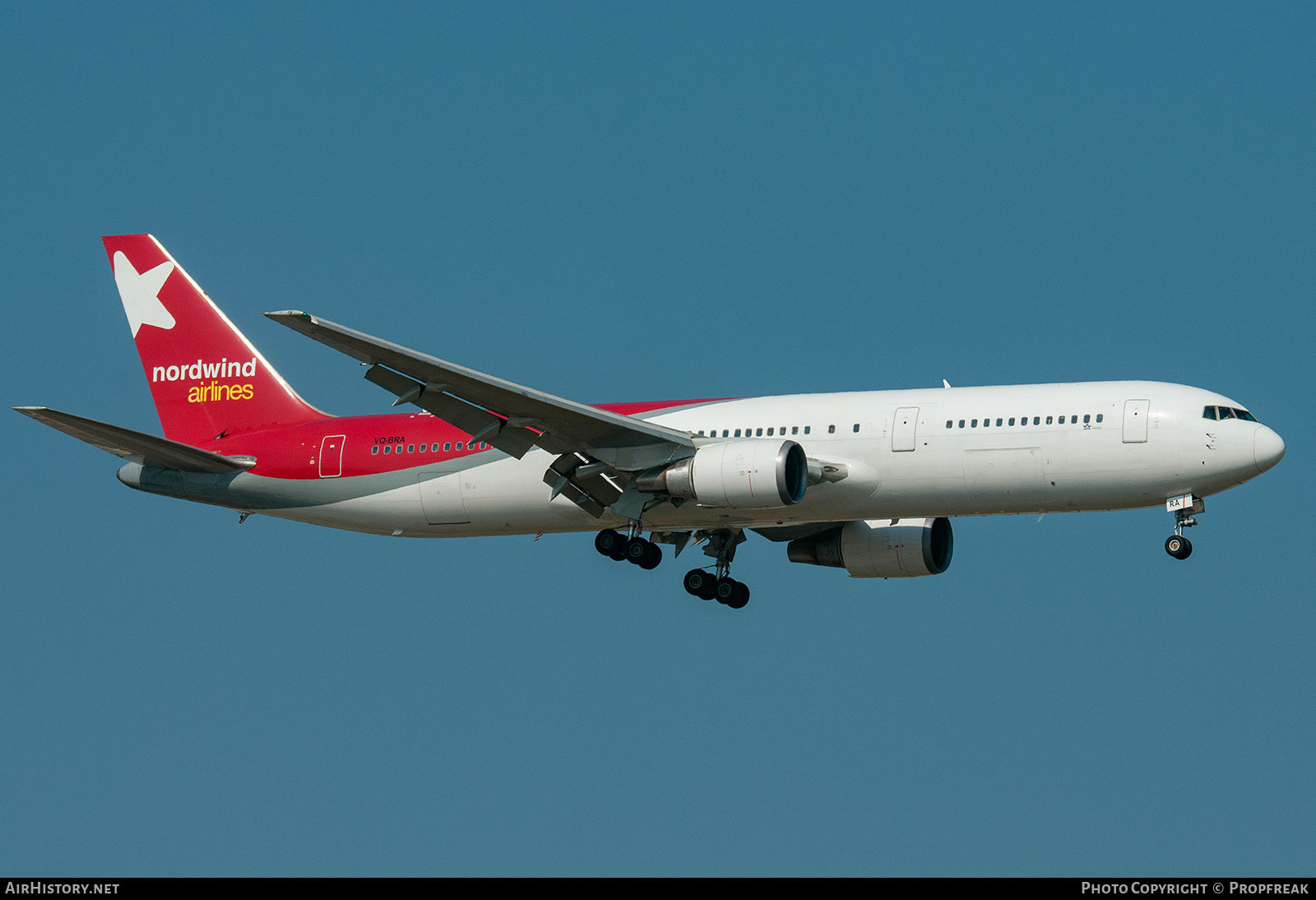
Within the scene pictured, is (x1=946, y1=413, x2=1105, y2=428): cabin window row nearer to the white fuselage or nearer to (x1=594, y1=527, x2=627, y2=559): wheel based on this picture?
the white fuselage

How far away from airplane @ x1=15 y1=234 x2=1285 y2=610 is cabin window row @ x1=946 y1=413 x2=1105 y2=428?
4 centimetres

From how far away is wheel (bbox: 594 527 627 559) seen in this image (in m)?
42.0

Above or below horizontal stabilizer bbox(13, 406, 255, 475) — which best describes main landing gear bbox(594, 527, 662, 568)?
below

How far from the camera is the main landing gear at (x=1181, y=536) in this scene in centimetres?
3700

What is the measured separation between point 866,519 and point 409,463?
37.0 feet

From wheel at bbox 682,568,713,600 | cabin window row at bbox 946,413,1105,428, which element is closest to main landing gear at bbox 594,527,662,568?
wheel at bbox 682,568,713,600

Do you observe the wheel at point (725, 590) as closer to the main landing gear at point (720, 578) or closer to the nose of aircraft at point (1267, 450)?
the main landing gear at point (720, 578)

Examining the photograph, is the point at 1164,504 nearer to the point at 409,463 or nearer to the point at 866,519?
the point at 866,519

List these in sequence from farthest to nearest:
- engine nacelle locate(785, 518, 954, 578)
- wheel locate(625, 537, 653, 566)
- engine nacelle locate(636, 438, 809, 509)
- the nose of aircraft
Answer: engine nacelle locate(785, 518, 954, 578) < wheel locate(625, 537, 653, 566) < engine nacelle locate(636, 438, 809, 509) < the nose of aircraft

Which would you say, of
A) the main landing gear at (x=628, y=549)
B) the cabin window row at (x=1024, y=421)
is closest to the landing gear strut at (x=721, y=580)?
the main landing gear at (x=628, y=549)

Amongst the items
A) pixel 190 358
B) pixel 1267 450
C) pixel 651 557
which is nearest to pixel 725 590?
pixel 651 557

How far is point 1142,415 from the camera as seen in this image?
36.9 m

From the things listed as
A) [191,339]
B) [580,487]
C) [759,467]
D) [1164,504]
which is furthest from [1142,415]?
[191,339]

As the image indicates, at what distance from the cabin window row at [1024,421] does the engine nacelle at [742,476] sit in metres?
3.52
